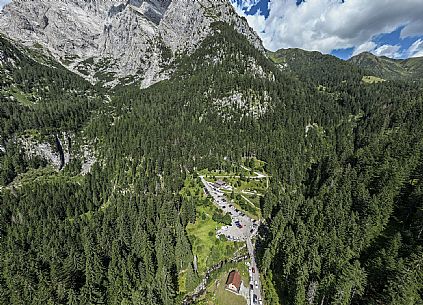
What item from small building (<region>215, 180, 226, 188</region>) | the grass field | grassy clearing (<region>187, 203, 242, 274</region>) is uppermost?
small building (<region>215, 180, 226, 188</region>)

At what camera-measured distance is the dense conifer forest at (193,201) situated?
5697 cm

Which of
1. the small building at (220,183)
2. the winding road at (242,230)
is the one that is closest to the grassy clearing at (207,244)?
the winding road at (242,230)

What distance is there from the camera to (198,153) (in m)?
140

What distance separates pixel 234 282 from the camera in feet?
202

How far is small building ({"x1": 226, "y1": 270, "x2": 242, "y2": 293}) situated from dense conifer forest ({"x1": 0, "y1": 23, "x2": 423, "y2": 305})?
7048 mm

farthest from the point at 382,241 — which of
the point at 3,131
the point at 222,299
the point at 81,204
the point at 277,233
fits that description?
the point at 3,131

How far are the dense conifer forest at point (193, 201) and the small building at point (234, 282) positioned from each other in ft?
23.1

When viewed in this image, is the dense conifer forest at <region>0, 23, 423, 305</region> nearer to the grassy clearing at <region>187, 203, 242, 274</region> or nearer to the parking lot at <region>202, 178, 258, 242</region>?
the grassy clearing at <region>187, 203, 242, 274</region>

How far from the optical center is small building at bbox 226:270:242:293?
61.0 meters

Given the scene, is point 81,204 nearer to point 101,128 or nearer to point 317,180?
point 101,128

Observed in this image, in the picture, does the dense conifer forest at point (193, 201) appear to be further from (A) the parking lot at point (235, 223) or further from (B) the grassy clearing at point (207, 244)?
(A) the parking lot at point (235, 223)

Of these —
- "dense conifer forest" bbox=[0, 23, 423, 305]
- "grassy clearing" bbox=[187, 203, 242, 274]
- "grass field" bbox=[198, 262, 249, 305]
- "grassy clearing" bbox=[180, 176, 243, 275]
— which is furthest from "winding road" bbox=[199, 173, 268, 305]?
"grassy clearing" bbox=[187, 203, 242, 274]

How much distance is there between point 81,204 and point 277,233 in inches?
3479

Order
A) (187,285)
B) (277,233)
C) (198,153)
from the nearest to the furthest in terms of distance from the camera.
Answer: (187,285), (277,233), (198,153)
